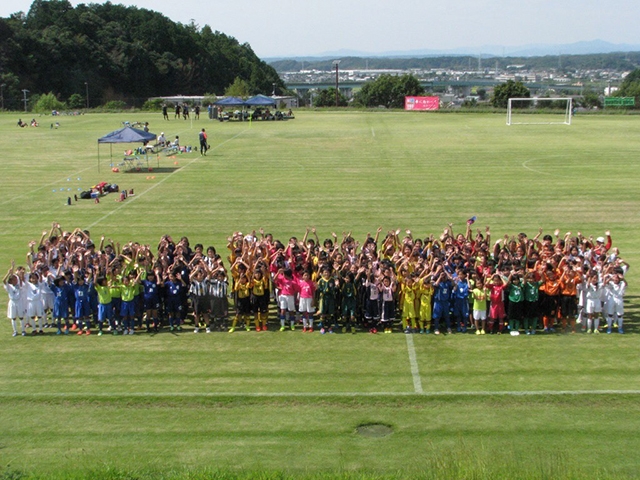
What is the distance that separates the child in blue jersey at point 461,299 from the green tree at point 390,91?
299 feet

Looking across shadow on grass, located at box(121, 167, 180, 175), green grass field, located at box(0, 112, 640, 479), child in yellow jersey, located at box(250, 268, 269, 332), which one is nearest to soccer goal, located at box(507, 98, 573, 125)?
shadow on grass, located at box(121, 167, 180, 175)

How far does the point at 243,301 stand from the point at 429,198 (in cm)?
1457

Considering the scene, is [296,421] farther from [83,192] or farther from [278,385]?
[83,192]

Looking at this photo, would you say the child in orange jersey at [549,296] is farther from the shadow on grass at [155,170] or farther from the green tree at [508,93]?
the green tree at [508,93]

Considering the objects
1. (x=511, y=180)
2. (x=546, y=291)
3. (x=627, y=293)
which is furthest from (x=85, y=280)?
(x=511, y=180)

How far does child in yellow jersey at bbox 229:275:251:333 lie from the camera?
13.9 metres

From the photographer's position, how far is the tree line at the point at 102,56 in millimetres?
103000

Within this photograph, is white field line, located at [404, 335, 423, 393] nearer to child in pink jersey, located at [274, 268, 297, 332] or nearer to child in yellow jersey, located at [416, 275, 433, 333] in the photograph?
child in yellow jersey, located at [416, 275, 433, 333]

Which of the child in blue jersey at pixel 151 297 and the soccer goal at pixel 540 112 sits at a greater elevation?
the soccer goal at pixel 540 112

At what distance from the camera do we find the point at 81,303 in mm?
13945

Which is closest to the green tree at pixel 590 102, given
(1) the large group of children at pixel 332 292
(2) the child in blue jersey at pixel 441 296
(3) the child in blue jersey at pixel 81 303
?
(1) the large group of children at pixel 332 292

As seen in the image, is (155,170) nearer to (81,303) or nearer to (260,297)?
(81,303)

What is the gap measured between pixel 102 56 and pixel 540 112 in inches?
2800

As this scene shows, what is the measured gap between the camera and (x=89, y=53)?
364ft
